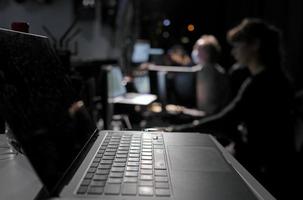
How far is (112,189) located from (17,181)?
0.60 ft

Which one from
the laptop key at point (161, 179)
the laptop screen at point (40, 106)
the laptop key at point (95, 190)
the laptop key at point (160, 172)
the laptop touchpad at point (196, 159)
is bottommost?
the laptop touchpad at point (196, 159)

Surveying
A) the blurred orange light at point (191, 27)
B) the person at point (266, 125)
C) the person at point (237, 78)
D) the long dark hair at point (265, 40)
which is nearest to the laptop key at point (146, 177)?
the person at point (266, 125)

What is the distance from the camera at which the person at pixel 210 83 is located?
9.45 feet

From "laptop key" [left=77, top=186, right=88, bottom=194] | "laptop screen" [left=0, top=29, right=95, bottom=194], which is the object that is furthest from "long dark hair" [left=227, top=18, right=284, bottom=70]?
"laptop key" [left=77, top=186, right=88, bottom=194]

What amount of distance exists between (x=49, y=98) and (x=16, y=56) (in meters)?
0.10

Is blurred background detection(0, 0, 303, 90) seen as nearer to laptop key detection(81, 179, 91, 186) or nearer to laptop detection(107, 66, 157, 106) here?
laptop detection(107, 66, 157, 106)

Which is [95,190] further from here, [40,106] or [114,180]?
[40,106]

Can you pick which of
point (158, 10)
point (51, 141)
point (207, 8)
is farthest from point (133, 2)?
point (51, 141)

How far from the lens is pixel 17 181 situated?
1.91 ft

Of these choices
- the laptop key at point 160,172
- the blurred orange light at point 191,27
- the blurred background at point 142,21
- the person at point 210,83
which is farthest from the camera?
the blurred orange light at point 191,27

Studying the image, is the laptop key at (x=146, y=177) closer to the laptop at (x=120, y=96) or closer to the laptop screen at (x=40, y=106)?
the laptop screen at (x=40, y=106)

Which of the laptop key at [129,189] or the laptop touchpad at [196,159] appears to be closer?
the laptop key at [129,189]

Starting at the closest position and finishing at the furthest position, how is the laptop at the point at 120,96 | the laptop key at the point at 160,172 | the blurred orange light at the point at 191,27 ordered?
the laptop key at the point at 160,172 < the laptop at the point at 120,96 < the blurred orange light at the point at 191,27

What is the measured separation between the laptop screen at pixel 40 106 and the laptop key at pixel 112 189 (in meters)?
0.07
